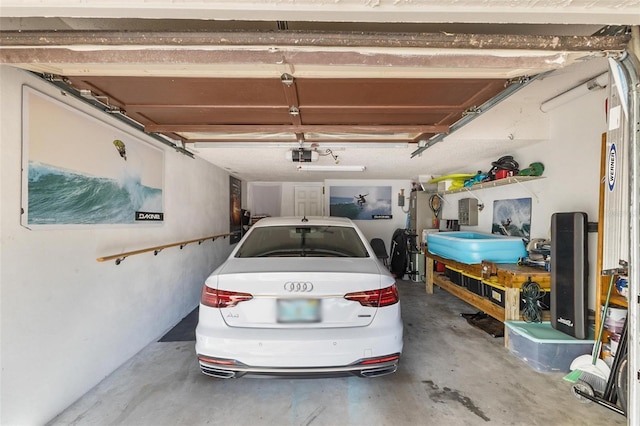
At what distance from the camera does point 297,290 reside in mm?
1710

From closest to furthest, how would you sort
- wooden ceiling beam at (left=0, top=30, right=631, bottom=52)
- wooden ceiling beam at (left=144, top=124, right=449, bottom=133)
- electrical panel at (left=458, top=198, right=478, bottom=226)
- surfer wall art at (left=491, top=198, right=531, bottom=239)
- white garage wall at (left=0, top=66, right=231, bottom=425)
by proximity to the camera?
wooden ceiling beam at (left=0, top=30, right=631, bottom=52) < white garage wall at (left=0, top=66, right=231, bottom=425) < wooden ceiling beam at (left=144, top=124, right=449, bottom=133) < surfer wall art at (left=491, top=198, right=531, bottom=239) < electrical panel at (left=458, top=198, right=478, bottom=226)

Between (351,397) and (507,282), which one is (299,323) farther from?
(507,282)

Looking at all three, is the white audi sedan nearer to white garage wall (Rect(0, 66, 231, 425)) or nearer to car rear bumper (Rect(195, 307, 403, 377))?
car rear bumper (Rect(195, 307, 403, 377))

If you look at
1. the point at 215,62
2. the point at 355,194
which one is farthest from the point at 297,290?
the point at 355,194

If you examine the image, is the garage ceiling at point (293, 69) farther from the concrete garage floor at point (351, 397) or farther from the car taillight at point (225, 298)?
the concrete garage floor at point (351, 397)

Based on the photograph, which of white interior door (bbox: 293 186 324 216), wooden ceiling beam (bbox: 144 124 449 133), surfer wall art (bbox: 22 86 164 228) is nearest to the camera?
surfer wall art (bbox: 22 86 164 228)

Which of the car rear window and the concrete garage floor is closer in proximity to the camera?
the concrete garage floor

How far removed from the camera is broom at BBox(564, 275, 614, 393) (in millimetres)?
2135

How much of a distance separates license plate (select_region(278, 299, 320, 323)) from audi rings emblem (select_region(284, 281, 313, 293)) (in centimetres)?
7

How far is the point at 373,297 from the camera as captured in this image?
1.76 metres

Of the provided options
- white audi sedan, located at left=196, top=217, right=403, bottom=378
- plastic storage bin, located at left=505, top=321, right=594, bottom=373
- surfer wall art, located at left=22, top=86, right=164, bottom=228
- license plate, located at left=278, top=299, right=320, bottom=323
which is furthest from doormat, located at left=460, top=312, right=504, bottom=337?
surfer wall art, located at left=22, top=86, right=164, bottom=228

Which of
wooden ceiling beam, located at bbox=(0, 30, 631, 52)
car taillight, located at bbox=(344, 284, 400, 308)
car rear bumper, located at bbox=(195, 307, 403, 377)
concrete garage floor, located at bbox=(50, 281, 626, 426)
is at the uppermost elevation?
wooden ceiling beam, located at bbox=(0, 30, 631, 52)

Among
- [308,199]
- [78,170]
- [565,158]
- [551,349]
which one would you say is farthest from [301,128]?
[308,199]

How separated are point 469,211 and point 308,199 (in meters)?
4.35
